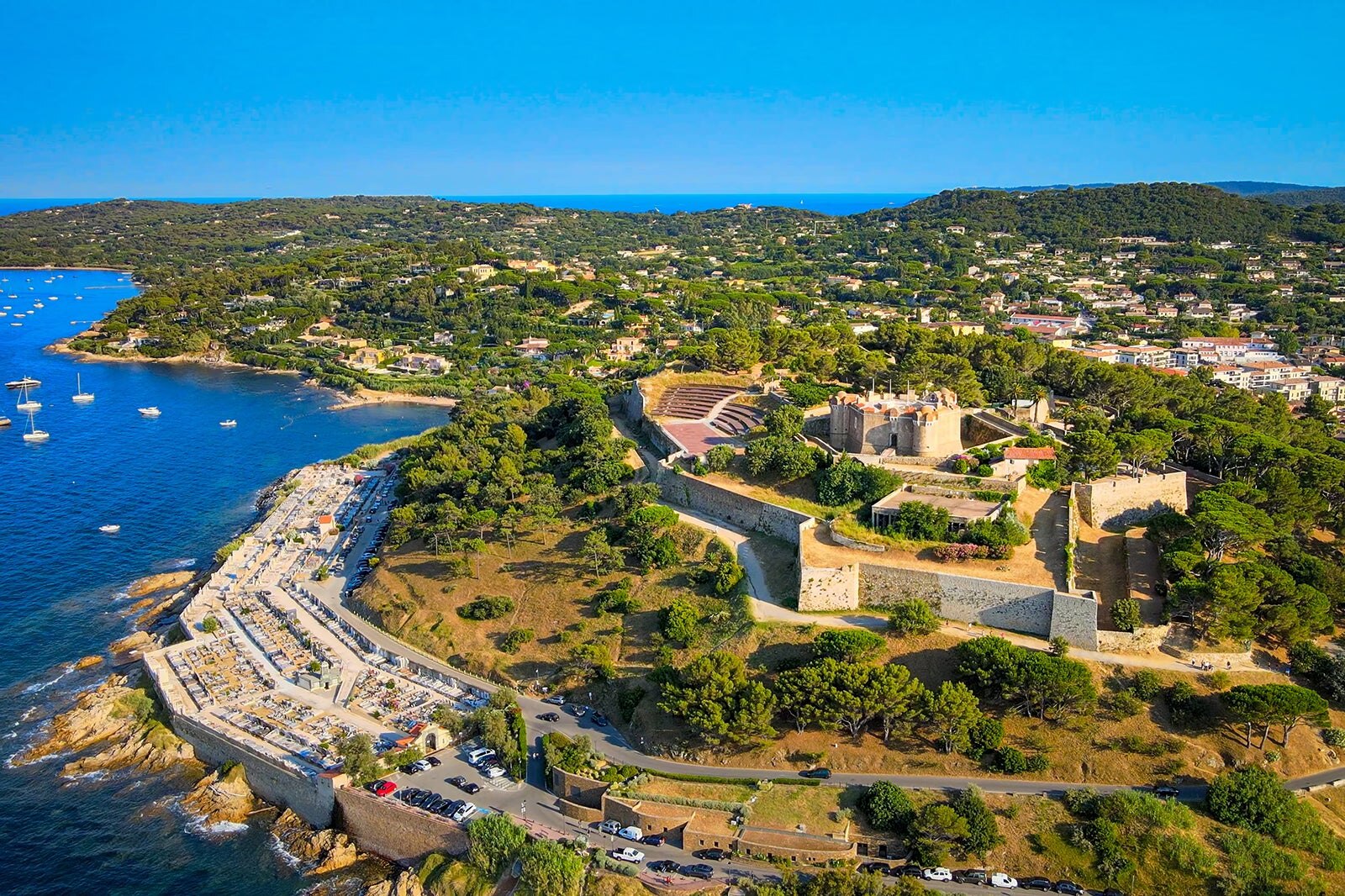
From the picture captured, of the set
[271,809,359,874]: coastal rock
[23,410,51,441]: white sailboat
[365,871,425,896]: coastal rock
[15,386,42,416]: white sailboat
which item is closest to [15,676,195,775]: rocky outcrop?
[271,809,359,874]: coastal rock

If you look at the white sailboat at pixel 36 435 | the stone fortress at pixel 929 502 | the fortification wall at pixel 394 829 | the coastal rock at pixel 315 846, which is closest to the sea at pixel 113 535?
the coastal rock at pixel 315 846

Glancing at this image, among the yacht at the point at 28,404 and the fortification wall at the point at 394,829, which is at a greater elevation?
the yacht at the point at 28,404

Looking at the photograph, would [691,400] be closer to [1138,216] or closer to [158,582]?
[158,582]

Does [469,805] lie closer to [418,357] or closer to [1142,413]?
[1142,413]

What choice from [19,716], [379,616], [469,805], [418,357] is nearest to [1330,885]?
[469,805]

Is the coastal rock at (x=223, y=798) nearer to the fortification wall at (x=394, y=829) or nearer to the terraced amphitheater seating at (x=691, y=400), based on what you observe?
the fortification wall at (x=394, y=829)
